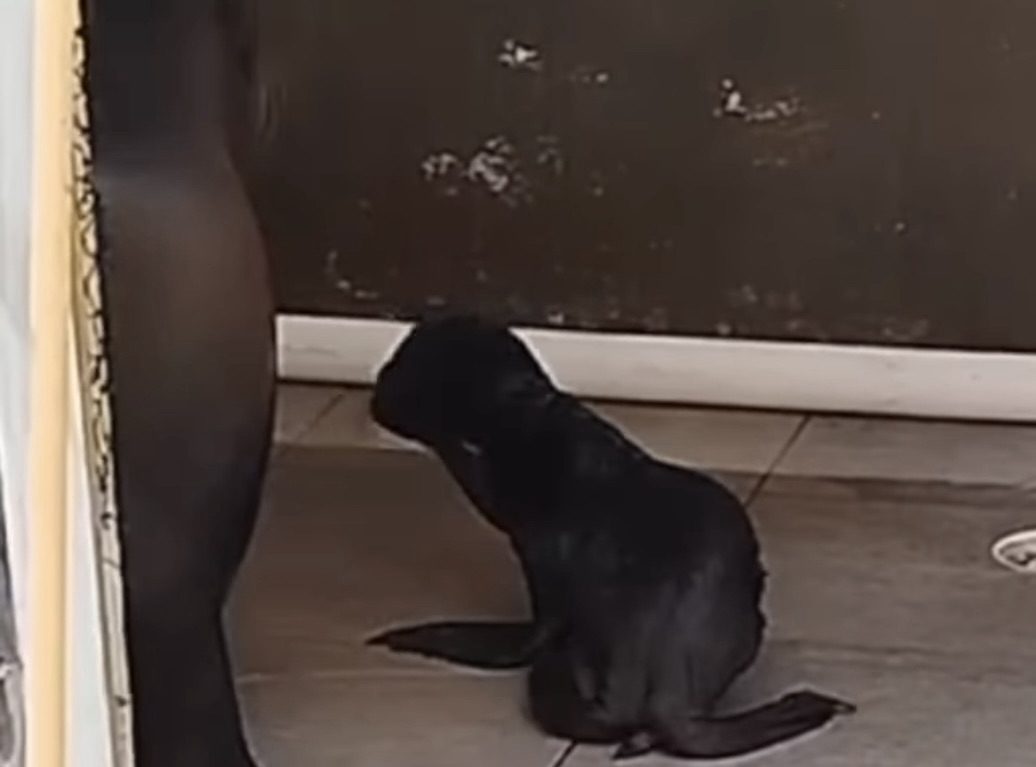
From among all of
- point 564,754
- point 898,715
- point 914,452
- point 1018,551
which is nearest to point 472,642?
point 564,754

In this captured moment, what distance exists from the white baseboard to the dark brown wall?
23 mm

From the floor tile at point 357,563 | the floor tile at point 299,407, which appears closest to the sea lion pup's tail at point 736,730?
the floor tile at point 357,563

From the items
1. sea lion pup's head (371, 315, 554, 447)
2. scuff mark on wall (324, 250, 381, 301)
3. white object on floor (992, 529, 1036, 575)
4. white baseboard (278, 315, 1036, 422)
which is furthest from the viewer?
scuff mark on wall (324, 250, 381, 301)

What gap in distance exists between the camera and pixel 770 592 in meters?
2.14

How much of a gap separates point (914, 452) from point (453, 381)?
2.32 feet

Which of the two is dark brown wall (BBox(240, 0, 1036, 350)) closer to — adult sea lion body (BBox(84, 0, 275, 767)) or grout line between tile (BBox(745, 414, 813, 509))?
grout line between tile (BBox(745, 414, 813, 509))

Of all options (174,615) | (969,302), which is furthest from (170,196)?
(969,302)

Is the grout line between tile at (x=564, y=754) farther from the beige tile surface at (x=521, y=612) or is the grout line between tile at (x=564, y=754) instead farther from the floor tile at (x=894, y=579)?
the floor tile at (x=894, y=579)

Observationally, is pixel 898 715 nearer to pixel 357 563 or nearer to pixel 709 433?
pixel 357 563

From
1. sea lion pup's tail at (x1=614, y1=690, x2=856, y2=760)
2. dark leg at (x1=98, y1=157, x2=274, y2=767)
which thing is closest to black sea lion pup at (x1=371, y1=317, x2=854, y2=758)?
sea lion pup's tail at (x1=614, y1=690, x2=856, y2=760)

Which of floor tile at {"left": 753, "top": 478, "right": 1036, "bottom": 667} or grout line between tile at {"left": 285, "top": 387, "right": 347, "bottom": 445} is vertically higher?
floor tile at {"left": 753, "top": 478, "right": 1036, "bottom": 667}

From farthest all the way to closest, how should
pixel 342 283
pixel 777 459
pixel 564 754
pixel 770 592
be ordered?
pixel 342 283 < pixel 777 459 < pixel 770 592 < pixel 564 754

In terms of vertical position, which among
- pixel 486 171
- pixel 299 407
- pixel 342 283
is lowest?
pixel 299 407

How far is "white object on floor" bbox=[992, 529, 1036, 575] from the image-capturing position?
2.19 metres
